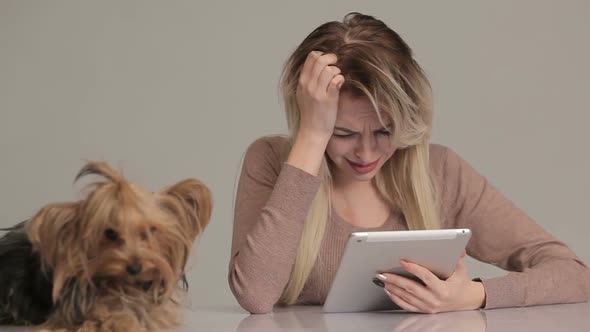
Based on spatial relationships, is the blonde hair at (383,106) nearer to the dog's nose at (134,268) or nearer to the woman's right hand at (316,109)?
the woman's right hand at (316,109)

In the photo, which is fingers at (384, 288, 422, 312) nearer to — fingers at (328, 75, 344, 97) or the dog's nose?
fingers at (328, 75, 344, 97)

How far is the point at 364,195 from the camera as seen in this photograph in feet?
9.28

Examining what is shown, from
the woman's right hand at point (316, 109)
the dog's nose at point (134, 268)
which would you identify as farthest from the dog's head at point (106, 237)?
the woman's right hand at point (316, 109)

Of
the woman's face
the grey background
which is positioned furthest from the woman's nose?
the grey background

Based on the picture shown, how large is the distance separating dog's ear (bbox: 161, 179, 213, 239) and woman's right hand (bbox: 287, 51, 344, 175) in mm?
568

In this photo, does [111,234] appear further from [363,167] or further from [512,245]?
[512,245]

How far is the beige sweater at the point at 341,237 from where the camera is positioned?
8.17 ft

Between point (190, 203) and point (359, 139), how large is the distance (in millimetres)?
710

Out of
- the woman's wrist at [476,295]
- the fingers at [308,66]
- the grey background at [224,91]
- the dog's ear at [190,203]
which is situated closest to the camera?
the dog's ear at [190,203]

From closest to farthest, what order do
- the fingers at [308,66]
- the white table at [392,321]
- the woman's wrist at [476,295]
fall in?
the white table at [392,321] < the woman's wrist at [476,295] < the fingers at [308,66]

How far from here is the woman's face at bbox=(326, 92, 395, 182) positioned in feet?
8.35

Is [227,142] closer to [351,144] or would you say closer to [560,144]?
[560,144]

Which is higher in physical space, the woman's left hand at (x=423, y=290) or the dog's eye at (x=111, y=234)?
the dog's eye at (x=111, y=234)

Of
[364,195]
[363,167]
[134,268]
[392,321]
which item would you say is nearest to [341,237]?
[364,195]
